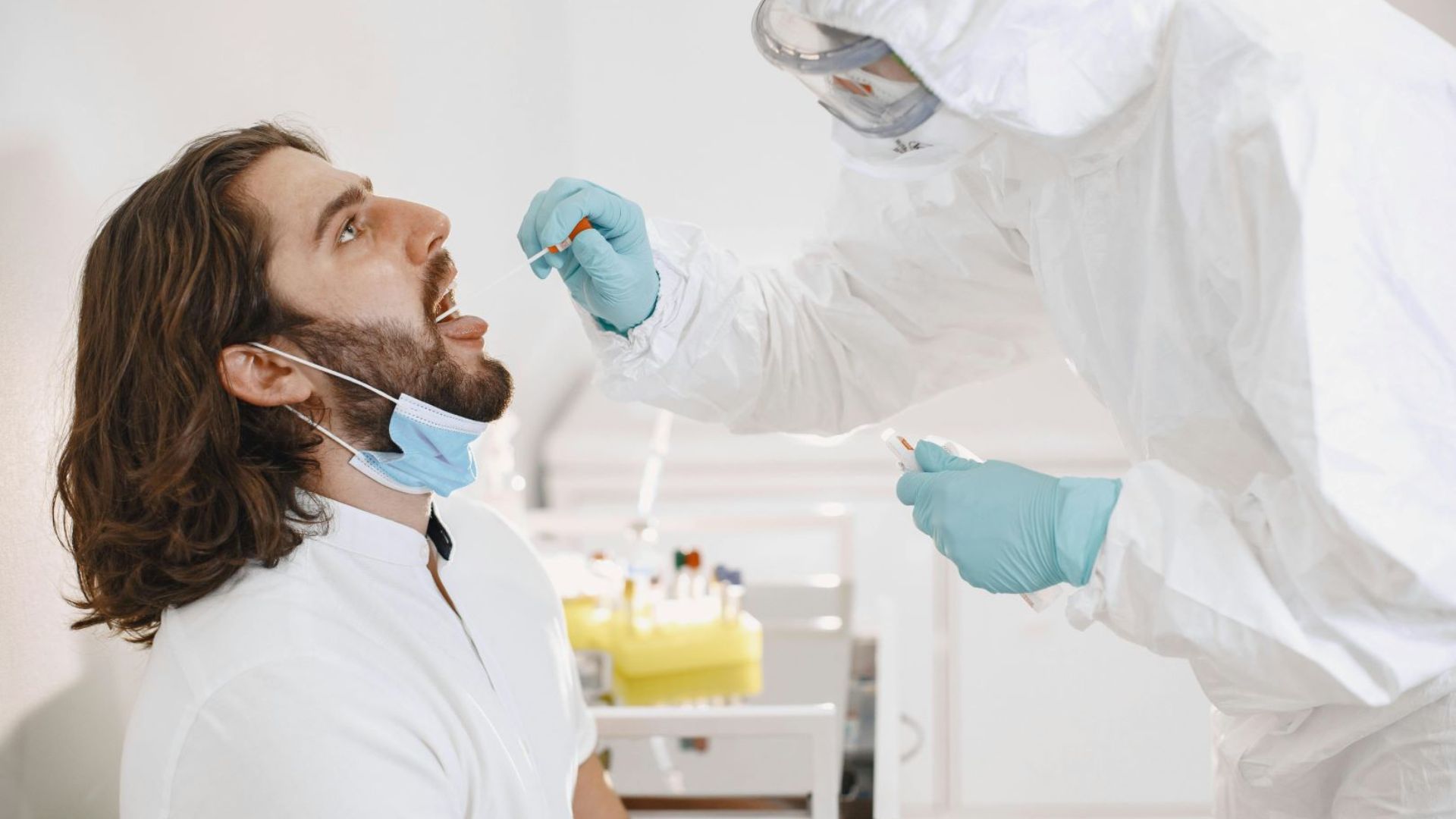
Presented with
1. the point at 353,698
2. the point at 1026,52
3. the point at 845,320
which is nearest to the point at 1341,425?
the point at 1026,52

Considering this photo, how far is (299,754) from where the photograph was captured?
970 millimetres

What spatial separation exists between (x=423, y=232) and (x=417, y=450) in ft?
0.76

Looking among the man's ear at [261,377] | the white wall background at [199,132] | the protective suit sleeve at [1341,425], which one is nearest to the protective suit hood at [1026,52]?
the protective suit sleeve at [1341,425]

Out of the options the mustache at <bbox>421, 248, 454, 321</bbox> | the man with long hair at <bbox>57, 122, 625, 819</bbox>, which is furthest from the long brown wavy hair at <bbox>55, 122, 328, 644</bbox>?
the mustache at <bbox>421, 248, 454, 321</bbox>

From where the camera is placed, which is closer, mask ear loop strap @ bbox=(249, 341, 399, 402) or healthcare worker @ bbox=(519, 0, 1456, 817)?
healthcare worker @ bbox=(519, 0, 1456, 817)

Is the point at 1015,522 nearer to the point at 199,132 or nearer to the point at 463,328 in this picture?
the point at 463,328

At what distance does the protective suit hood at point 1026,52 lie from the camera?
0.96 meters

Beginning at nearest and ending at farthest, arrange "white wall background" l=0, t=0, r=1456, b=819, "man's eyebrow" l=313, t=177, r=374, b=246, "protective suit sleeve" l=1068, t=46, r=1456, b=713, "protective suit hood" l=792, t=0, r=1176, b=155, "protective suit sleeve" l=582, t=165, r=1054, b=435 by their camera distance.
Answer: "protective suit sleeve" l=1068, t=46, r=1456, b=713, "protective suit hood" l=792, t=0, r=1176, b=155, "white wall background" l=0, t=0, r=1456, b=819, "man's eyebrow" l=313, t=177, r=374, b=246, "protective suit sleeve" l=582, t=165, r=1054, b=435

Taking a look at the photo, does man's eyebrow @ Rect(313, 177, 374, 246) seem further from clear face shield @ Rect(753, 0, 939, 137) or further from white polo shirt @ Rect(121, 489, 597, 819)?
clear face shield @ Rect(753, 0, 939, 137)

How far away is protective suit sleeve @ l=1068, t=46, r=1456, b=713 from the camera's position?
2.83 ft

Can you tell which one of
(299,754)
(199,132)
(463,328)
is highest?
(199,132)

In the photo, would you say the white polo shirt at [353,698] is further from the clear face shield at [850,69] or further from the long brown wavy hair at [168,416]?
the clear face shield at [850,69]

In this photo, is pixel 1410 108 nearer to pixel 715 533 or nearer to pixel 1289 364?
pixel 1289 364

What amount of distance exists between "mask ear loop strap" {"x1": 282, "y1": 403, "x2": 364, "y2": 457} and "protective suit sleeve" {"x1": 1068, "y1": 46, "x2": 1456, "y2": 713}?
2.48 ft
